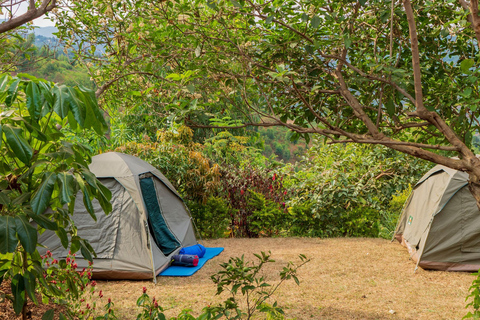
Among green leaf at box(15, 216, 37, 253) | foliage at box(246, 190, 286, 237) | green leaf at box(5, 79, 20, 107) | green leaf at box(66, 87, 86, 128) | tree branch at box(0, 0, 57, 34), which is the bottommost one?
foliage at box(246, 190, 286, 237)

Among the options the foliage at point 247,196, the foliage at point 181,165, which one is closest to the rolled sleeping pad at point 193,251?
the foliage at point 181,165

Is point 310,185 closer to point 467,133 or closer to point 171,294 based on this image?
point 171,294

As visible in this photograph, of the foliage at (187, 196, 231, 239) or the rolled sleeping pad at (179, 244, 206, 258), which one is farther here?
the foliage at (187, 196, 231, 239)

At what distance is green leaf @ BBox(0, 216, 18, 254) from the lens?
1355mm

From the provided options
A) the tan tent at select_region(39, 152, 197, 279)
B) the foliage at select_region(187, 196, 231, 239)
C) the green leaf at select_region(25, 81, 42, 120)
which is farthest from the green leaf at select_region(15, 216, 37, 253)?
the foliage at select_region(187, 196, 231, 239)

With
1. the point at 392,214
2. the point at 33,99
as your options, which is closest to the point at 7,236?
the point at 33,99

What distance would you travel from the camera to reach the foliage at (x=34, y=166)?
4.56 feet

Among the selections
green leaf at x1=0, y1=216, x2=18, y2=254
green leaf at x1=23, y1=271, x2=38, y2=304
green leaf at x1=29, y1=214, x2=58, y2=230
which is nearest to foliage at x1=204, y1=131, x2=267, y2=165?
green leaf at x1=23, y1=271, x2=38, y2=304

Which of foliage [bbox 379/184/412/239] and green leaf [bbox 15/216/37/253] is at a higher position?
green leaf [bbox 15/216/37/253]

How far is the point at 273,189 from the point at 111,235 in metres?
3.71

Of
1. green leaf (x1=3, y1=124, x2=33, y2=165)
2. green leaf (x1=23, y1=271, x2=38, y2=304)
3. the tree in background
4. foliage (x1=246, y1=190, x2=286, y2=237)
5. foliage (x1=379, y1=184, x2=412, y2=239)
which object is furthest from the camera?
foliage (x1=246, y1=190, x2=286, y2=237)

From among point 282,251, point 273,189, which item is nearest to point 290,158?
point 273,189

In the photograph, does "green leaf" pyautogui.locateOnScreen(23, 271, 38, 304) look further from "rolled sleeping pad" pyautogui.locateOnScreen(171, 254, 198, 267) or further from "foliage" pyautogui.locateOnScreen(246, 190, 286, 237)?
"foliage" pyautogui.locateOnScreen(246, 190, 286, 237)

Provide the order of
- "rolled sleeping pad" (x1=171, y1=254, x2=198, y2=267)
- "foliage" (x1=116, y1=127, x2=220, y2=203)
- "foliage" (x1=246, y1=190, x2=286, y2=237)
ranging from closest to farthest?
1. "rolled sleeping pad" (x1=171, y1=254, x2=198, y2=267)
2. "foliage" (x1=116, y1=127, x2=220, y2=203)
3. "foliage" (x1=246, y1=190, x2=286, y2=237)
